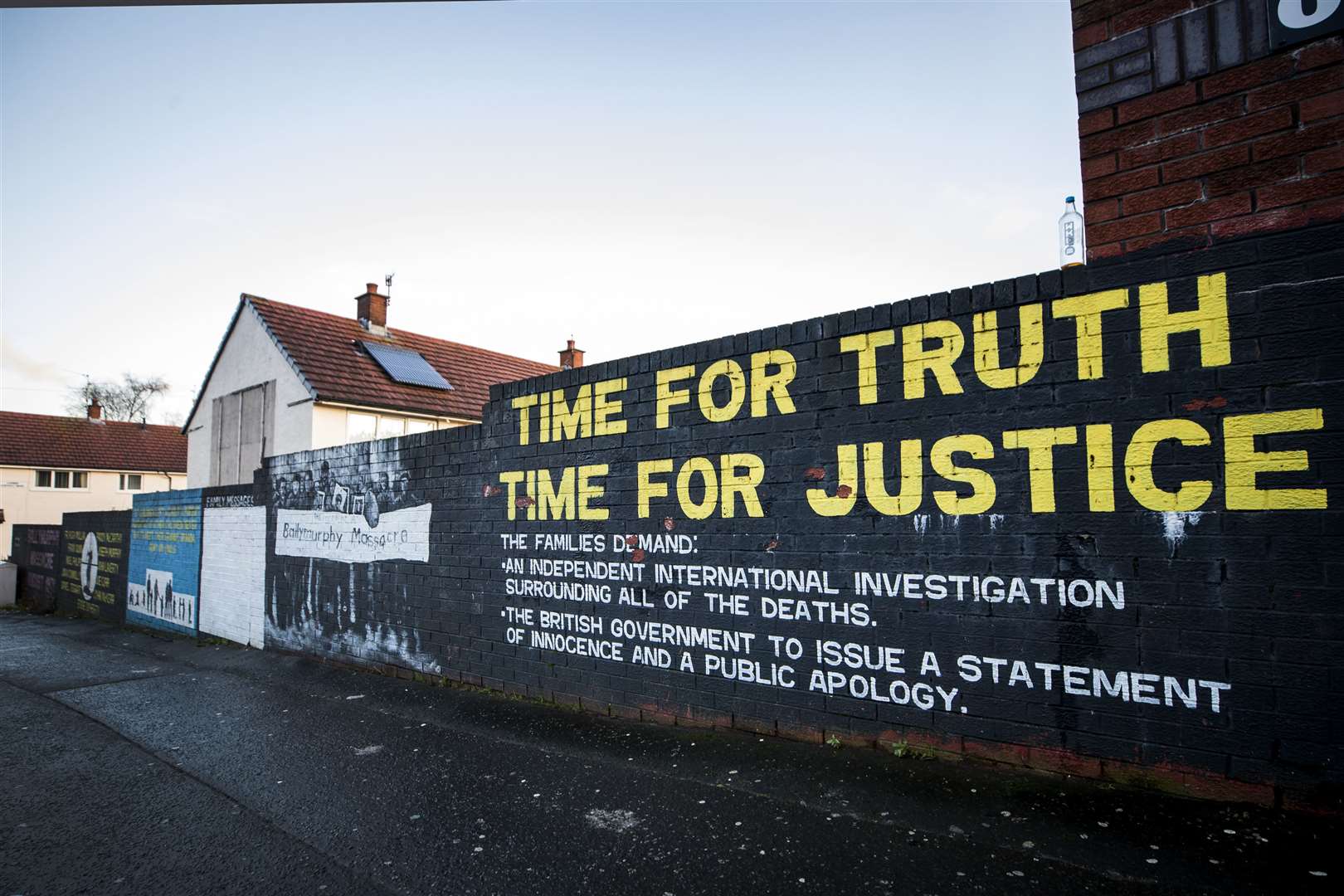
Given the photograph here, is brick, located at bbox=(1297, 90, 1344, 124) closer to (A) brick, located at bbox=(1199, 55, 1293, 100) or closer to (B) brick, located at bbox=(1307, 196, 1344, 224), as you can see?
(A) brick, located at bbox=(1199, 55, 1293, 100)

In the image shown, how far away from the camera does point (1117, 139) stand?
12.8 ft

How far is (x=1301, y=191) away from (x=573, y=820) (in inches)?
190

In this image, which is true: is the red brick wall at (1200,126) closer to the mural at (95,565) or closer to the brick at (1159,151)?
the brick at (1159,151)

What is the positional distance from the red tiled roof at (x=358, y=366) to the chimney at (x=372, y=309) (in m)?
0.29

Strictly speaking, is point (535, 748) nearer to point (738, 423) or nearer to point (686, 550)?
point (686, 550)

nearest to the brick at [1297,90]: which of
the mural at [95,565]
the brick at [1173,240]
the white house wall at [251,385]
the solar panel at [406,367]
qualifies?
the brick at [1173,240]

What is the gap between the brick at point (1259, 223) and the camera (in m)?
3.30

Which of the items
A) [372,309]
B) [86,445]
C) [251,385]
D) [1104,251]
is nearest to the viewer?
[1104,251]

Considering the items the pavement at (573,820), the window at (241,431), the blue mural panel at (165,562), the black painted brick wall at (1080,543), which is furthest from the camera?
the window at (241,431)

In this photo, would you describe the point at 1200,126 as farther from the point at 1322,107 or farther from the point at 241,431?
the point at 241,431

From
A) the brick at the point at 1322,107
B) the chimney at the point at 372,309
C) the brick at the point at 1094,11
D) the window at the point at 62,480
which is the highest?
the chimney at the point at 372,309

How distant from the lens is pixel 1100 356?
368 cm

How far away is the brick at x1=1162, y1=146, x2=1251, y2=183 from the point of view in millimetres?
3496

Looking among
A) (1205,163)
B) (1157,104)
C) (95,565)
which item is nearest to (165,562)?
(95,565)
